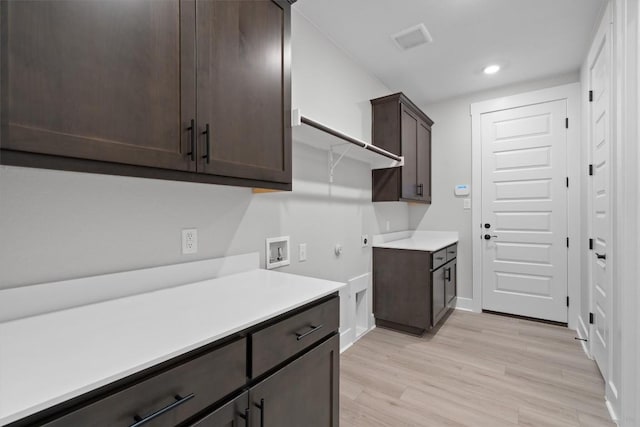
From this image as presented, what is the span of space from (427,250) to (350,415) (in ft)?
4.91

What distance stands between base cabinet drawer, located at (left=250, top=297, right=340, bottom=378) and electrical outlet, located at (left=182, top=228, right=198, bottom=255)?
63cm

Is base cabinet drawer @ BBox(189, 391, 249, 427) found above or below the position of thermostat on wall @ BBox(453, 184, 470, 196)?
below

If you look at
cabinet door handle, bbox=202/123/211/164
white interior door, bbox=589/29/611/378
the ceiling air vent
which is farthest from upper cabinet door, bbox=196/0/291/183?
white interior door, bbox=589/29/611/378

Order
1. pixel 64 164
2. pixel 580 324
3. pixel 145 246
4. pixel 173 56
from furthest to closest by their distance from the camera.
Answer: pixel 580 324 → pixel 145 246 → pixel 173 56 → pixel 64 164

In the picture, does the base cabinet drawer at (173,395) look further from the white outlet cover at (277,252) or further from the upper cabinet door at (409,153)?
the upper cabinet door at (409,153)

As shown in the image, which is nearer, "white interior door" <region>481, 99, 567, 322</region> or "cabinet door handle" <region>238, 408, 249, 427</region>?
"cabinet door handle" <region>238, 408, 249, 427</region>

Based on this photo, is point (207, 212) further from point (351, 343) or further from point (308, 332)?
point (351, 343)

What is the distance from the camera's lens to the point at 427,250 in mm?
2654

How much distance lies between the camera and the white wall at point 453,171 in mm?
3539

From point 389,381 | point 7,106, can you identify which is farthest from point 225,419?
point 389,381

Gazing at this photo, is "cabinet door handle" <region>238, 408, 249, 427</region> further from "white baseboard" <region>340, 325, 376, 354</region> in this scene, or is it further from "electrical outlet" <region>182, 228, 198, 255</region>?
"white baseboard" <region>340, 325, 376, 354</region>

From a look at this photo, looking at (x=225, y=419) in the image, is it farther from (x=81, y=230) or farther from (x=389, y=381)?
(x=389, y=381)

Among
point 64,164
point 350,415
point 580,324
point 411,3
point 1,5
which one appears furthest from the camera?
point 580,324

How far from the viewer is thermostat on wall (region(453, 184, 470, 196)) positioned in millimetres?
3525
